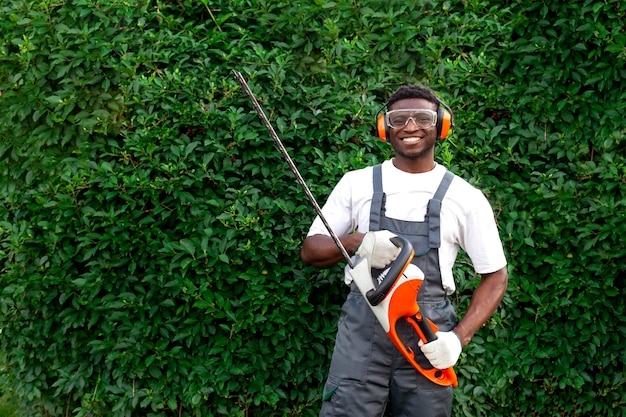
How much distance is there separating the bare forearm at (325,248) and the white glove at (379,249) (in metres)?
0.20

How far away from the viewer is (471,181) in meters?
4.45

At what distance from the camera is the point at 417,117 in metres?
3.39

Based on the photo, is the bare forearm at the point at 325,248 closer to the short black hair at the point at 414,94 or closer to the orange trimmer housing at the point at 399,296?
the orange trimmer housing at the point at 399,296

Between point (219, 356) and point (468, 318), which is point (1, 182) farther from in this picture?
point (468, 318)

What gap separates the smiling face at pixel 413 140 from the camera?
3.39 m

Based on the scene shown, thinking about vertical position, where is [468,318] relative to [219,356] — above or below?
above

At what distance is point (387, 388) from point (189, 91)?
6.47 feet

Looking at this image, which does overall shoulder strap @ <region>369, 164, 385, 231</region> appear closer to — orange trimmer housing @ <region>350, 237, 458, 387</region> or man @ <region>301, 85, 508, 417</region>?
man @ <region>301, 85, 508, 417</region>

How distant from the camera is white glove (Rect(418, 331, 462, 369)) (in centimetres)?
311

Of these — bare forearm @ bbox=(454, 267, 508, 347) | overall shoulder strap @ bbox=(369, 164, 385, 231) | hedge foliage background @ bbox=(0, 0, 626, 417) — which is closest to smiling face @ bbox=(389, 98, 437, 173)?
overall shoulder strap @ bbox=(369, 164, 385, 231)

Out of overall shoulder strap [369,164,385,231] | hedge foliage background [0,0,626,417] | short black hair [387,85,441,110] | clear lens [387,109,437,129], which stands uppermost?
short black hair [387,85,441,110]

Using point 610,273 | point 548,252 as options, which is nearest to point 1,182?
point 548,252

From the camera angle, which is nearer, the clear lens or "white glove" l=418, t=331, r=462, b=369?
"white glove" l=418, t=331, r=462, b=369

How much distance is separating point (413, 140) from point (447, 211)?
342mm
